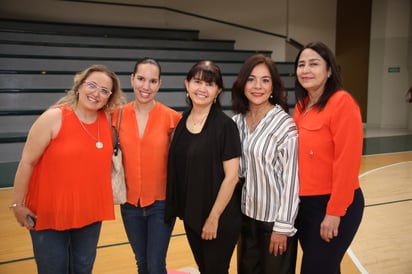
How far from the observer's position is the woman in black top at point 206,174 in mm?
1538

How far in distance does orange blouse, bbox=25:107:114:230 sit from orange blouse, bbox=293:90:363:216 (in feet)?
2.76

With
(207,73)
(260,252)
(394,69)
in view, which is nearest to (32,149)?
(207,73)

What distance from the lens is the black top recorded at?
1.54 metres

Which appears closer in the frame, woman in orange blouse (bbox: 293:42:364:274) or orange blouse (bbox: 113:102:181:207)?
woman in orange blouse (bbox: 293:42:364:274)

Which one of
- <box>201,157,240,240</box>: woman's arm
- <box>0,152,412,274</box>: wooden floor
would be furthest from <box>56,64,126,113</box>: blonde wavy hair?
<box>0,152,412,274</box>: wooden floor

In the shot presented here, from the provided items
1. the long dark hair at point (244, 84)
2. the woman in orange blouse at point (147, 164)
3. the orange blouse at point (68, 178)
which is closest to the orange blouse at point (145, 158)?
the woman in orange blouse at point (147, 164)

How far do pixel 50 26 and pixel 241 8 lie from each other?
3.90 meters

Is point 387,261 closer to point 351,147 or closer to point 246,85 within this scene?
point 351,147

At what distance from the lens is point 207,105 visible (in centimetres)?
161

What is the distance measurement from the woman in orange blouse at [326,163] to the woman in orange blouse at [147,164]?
62 cm

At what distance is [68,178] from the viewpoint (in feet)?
4.98

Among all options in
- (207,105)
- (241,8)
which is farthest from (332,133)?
(241,8)

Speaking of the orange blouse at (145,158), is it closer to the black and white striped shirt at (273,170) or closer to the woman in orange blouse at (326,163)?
the black and white striped shirt at (273,170)

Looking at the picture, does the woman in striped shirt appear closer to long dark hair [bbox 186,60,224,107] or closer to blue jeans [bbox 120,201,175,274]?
long dark hair [bbox 186,60,224,107]
